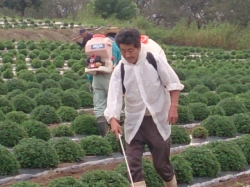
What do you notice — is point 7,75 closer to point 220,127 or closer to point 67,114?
point 67,114

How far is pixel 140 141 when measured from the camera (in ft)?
16.9

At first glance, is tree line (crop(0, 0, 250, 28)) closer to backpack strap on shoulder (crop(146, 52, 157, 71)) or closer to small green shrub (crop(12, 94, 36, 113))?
small green shrub (crop(12, 94, 36, 113))

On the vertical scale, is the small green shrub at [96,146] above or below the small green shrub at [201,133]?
above

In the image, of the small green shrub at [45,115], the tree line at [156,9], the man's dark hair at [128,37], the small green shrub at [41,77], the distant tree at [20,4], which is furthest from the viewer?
the distant tree at [20,4]

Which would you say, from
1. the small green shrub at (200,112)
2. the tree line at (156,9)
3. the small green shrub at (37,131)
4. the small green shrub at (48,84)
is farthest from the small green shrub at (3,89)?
the tree line at (156,9)

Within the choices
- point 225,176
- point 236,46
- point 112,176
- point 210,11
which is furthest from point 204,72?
point 210,11

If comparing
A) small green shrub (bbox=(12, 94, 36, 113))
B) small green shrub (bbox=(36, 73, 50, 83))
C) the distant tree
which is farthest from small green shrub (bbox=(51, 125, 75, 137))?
the distant tree

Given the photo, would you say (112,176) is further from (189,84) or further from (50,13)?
(50,13)

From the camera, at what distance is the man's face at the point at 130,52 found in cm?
485

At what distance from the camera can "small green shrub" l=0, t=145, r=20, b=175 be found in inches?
245

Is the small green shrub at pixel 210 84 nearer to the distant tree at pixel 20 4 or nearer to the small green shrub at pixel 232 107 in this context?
the small green shrub at pixel 232 107

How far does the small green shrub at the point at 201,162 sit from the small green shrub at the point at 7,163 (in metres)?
1.88

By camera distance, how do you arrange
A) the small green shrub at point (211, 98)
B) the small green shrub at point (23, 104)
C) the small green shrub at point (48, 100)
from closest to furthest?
the small green shrub at point (23, 104)
the small green shrub at point (48, 100)
the small green shrub at point (211, 98)

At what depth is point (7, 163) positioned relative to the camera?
625cm
